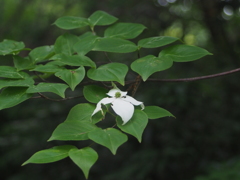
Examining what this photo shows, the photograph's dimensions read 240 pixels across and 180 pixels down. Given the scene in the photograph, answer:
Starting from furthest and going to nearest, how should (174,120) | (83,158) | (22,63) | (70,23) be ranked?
(174,120)
(70,23)
(22,63)
(83,158)

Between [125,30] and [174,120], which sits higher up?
[125,30]

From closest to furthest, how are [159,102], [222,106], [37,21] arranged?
[159,102] < [222,106] < [37,21]

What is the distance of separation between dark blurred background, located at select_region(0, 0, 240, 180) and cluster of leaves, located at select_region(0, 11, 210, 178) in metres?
1.35

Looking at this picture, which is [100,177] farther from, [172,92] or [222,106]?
[222,106]

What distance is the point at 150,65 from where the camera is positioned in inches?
→ 27.6

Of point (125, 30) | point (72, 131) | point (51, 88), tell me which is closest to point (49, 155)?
point (72, 131)

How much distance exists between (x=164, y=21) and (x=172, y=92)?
0.89 m

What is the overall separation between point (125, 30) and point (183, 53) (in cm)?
23

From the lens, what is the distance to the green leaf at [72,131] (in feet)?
1.86

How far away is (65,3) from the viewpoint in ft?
13.6

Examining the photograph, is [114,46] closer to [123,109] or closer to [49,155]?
[123,109]

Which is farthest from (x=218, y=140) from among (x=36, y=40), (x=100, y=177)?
(x=36, y=40)

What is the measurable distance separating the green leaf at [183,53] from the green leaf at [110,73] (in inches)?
4.5

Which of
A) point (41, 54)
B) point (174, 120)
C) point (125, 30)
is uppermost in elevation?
point (125, 30)
